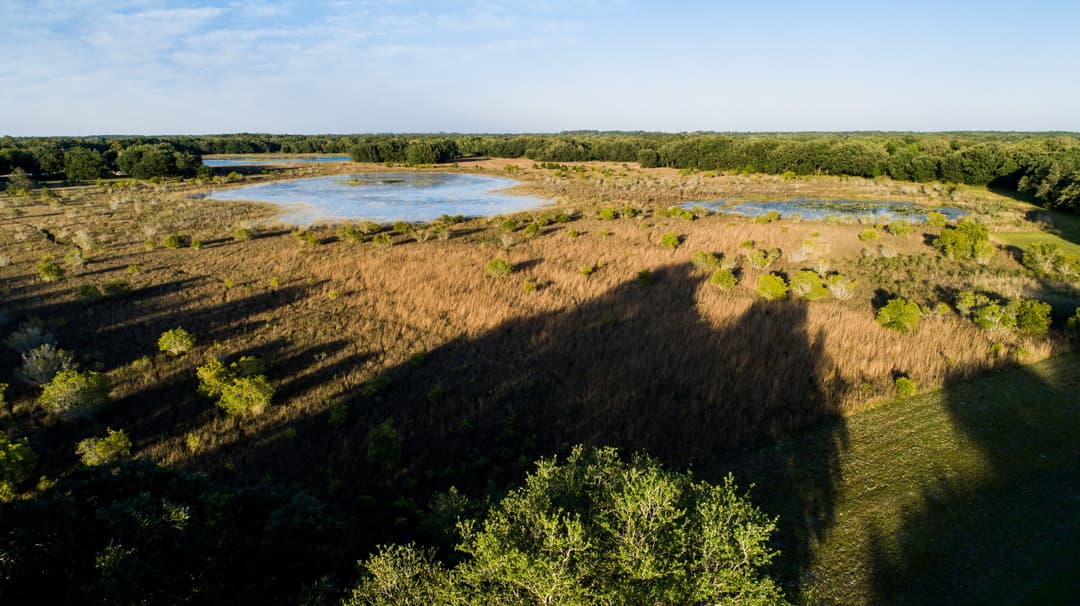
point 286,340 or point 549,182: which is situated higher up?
point 549,182

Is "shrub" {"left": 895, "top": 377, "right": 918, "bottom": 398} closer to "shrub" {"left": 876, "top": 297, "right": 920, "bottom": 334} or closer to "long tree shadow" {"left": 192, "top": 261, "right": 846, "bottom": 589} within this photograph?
"long tree shadow" {"left": 192, "top": 261, "right": 846, "bottom": 589}

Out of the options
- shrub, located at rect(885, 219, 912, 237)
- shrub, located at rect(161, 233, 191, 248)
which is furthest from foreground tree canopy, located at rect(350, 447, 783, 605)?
shrub, located at rect(885, 219, 912, 237)

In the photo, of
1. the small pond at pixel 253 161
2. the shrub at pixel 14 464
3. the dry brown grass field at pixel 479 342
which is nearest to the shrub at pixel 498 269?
the dry brown grass field at pixel 479 342

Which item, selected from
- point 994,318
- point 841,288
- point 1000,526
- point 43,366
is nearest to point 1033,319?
point 994,318

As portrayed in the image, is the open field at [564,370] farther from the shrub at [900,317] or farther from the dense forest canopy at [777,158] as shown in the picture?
the dense forest canopy at [777,158]

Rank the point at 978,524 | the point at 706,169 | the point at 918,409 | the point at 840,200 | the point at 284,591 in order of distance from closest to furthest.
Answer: the point at 284,591
the point at 978,524
the point at 918,409
the point at 840,200
the point at 706,169

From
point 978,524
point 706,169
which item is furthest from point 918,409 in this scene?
point 706,169

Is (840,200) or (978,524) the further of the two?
(840,200)

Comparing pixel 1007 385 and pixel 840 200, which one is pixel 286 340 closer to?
pixel 1007 385
